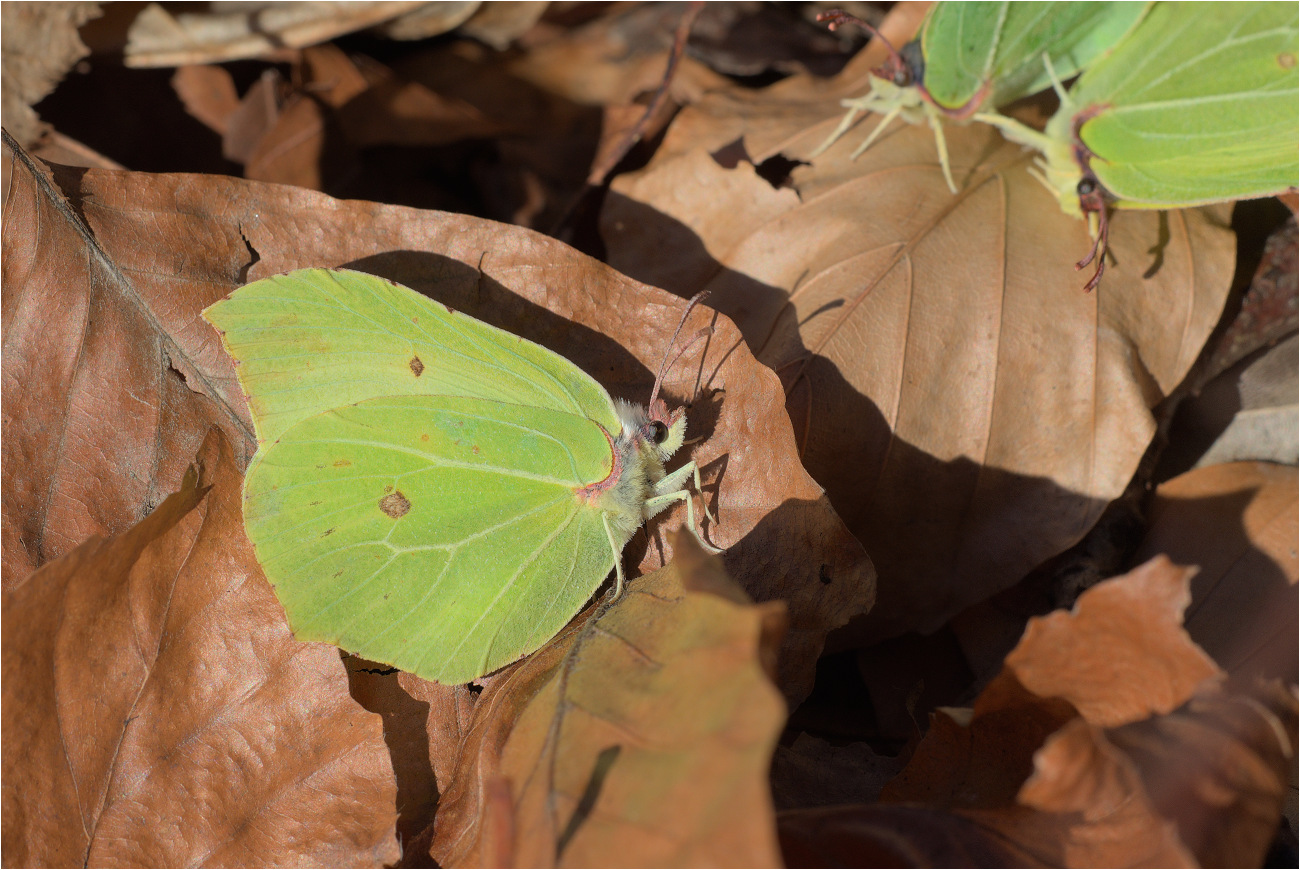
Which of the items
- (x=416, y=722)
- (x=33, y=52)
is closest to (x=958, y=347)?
(x=416, y=722)

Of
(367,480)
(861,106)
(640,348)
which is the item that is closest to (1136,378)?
(861,106)

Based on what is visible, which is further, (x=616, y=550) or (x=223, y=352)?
(x=223, y=352)

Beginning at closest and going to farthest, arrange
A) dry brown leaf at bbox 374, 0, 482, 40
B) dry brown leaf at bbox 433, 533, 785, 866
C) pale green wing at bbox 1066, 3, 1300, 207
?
dry brown leaf at bbox 433, 533, 785, 866
pale green wing at bbox 1066, 3, 1300, 207
dry brown leaf at bbox 374, 0, 482, 40

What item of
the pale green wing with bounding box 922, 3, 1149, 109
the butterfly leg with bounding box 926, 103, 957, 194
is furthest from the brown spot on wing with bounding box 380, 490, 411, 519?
the pale green wing with bounding box 922, 3, 1149, 109

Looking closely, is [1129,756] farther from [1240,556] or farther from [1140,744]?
[1240,556]

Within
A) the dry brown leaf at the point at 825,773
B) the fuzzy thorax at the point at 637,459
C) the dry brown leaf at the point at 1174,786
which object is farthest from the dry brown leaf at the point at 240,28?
the dry brown leaf at the point at 1174,786

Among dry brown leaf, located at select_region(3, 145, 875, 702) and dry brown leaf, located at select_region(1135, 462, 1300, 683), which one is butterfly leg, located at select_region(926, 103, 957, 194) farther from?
dry brown leaf, located at select_region(1135, 462, 1300, 683)
